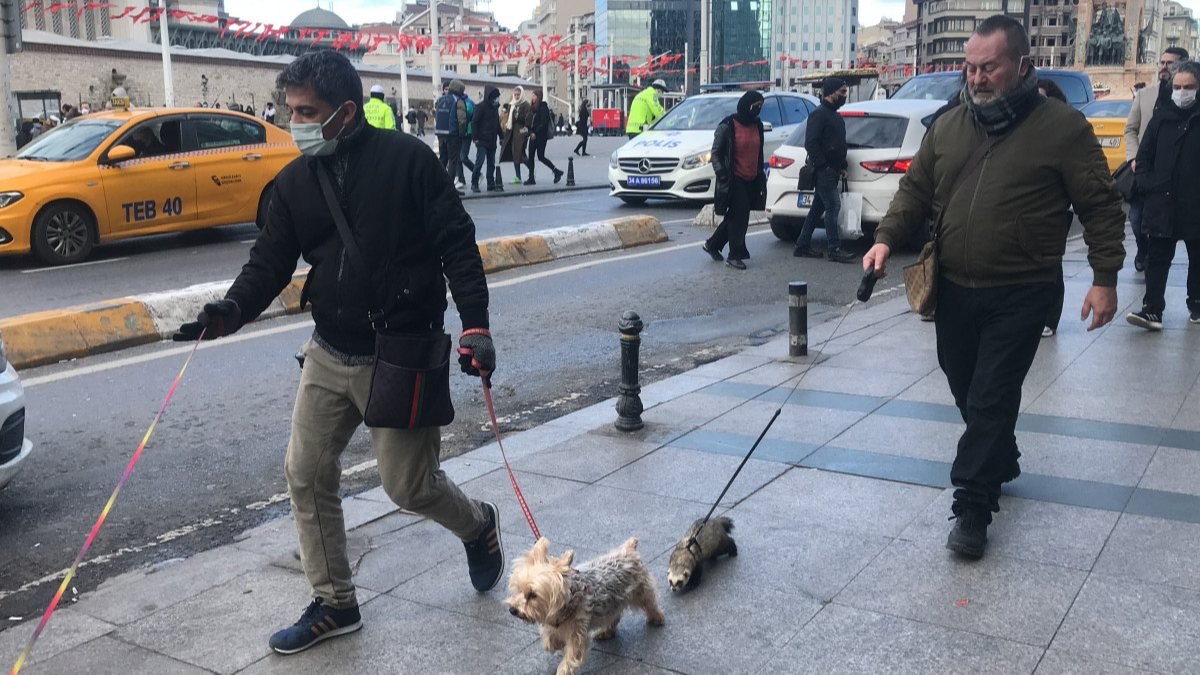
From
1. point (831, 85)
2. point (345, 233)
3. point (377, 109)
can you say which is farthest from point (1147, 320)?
point (377, 109)

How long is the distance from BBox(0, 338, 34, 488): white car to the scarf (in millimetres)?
4144

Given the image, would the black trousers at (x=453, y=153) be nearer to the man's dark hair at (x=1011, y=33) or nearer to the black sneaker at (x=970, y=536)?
the man's dark hair at (x=1011, y=33)

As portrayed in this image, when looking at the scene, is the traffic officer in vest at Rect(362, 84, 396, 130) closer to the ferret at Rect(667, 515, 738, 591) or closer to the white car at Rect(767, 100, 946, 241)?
the white car at Rect(767, 100, 946, 241)

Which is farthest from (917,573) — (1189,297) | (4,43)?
(4,43)

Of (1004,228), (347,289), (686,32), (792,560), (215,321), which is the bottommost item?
(792,560)

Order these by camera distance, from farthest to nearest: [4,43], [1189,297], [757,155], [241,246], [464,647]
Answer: [4,43]
[241,246]
[757,155]
[1189,297]
[464,647]

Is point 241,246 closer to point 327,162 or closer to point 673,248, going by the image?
point 673,248

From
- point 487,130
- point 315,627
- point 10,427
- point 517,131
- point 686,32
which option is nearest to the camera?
point 315,627

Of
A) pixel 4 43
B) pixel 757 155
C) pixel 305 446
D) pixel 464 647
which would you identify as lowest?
pixel 464 647

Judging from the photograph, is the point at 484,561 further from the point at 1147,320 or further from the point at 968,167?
the point at 1147,320

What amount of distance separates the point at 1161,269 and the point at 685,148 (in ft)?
32.0

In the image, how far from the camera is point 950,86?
15695 millimetres

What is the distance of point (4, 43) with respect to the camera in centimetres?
1467

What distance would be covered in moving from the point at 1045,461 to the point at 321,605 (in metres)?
3.40
